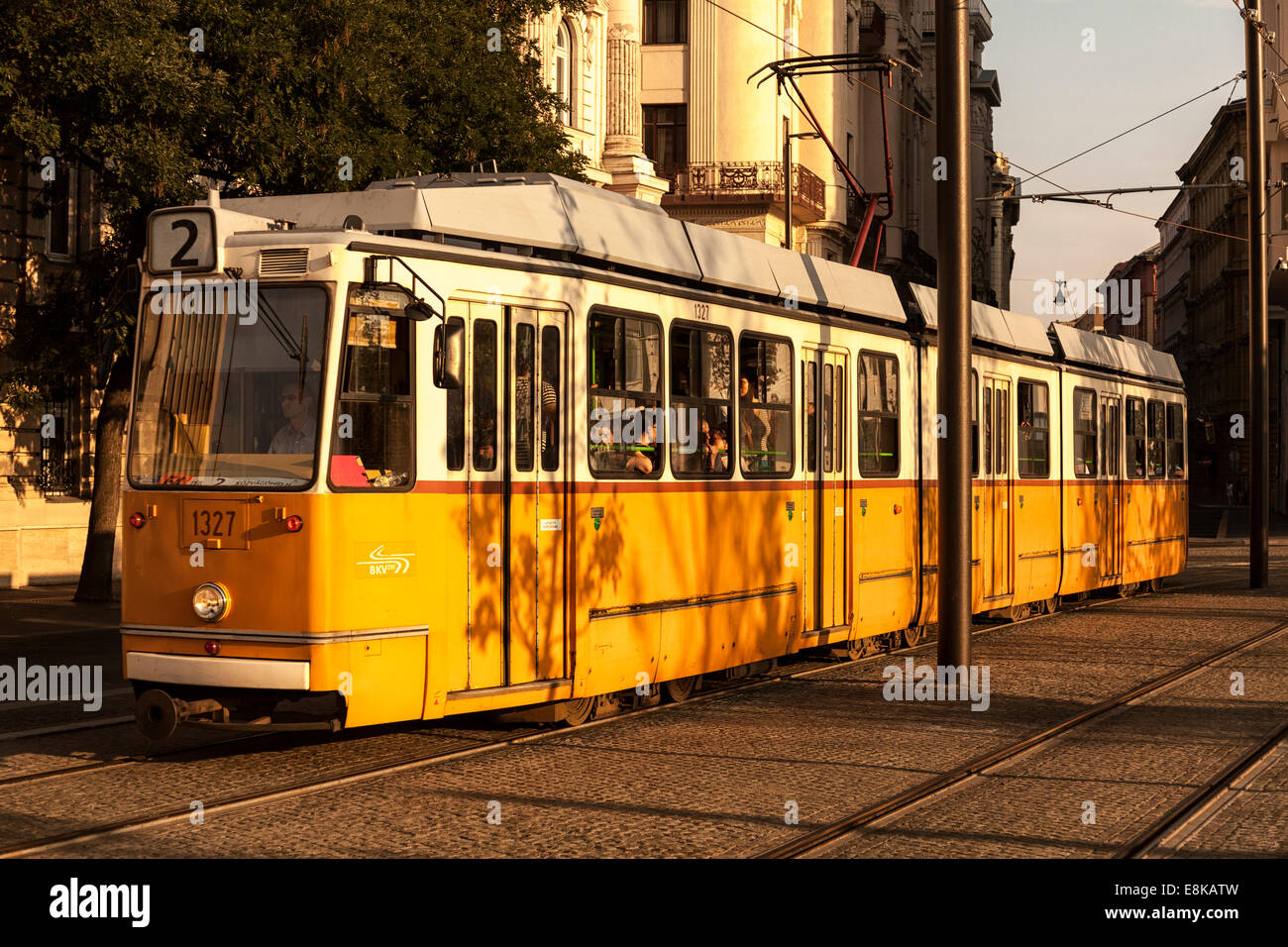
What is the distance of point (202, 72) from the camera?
18172mm

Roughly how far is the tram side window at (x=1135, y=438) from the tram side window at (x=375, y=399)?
51.4 ft

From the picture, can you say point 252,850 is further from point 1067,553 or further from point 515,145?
point 515,145

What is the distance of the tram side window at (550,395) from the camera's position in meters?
10.4

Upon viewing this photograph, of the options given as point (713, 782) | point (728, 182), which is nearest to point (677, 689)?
point (713, 782)

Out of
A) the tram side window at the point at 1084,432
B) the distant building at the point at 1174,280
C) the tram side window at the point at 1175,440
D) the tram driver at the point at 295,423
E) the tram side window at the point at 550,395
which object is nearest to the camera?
the tram driver at the point at 295,423

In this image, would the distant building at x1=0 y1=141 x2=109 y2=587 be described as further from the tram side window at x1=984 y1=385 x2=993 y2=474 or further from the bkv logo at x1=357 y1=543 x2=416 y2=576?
the bkv logo at x1=357 y1=543 x2=416 y2=576

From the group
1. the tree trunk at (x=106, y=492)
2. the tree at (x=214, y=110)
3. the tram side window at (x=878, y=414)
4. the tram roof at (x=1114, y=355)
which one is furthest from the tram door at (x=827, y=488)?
the tree trunk at (x=106, y=492)

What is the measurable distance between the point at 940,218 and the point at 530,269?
168 inches

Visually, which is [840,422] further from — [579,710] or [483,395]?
[483,395]

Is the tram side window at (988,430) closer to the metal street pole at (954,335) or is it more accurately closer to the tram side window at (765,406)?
the metal street pole at (954,335)

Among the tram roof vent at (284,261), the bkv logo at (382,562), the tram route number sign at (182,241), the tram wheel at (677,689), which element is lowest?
the tram wheel at (677,689)

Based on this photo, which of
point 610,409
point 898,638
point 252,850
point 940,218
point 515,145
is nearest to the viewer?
point 252,850

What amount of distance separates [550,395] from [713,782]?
2759 millimetres
